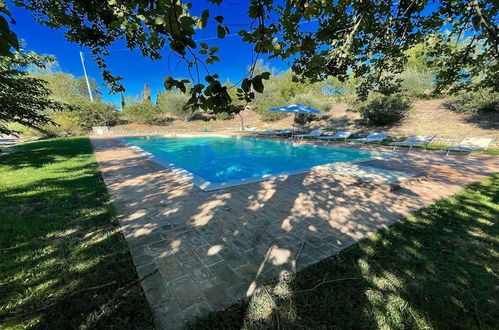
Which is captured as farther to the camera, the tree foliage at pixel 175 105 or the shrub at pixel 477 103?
the tree foliage at pixel 175 105

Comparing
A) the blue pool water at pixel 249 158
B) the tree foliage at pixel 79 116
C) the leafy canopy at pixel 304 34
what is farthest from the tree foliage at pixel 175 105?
the leafy canopy at pixel 304 34

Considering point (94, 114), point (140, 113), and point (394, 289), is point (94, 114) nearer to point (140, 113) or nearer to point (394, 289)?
point (140, 113)

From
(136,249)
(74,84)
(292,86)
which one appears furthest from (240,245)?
(74,84)

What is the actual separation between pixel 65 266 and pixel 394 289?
403 cm

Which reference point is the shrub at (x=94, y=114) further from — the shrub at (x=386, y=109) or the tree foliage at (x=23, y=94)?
the shrub at (x=386, y=109)

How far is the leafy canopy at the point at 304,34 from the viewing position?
1.39m

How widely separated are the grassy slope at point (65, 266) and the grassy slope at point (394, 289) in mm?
1000

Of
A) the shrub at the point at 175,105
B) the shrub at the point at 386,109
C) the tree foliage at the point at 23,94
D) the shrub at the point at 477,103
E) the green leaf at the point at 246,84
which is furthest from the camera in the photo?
the shrub at the point at 175,105

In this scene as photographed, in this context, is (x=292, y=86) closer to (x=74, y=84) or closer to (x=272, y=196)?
(x=272, y=196)

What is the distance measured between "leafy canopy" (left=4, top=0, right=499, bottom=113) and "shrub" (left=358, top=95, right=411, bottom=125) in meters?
14.4

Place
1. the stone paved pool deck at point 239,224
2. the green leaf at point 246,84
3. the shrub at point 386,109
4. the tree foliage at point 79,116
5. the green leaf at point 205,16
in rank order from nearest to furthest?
the green leaf at point 205,16, the green leaf at point 246,84, the stone paved pool deck at point 239,224, the shrub at point 386,109, the tree foliage at point 79,116

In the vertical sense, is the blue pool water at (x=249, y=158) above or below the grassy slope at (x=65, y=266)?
below

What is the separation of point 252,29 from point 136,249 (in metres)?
3.21

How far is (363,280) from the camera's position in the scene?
2508 mm
